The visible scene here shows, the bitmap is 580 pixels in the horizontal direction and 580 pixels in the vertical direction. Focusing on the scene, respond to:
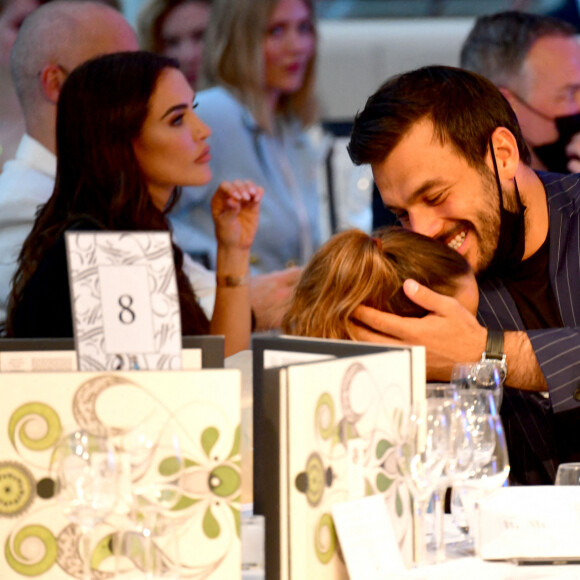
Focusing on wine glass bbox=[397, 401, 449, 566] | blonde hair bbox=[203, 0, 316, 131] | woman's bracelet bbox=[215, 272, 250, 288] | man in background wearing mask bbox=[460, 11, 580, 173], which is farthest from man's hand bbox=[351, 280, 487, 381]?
blonde hair bbox=[203, 0, 316, 131]

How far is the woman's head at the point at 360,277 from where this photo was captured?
1803mm

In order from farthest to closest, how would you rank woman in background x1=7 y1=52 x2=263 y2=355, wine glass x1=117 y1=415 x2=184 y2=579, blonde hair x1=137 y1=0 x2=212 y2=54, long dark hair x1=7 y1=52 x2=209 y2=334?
blonde hair x1=137 y1=0 x2=212 y2=54 → long dark hair x1=7 y1=52 x2=209 y2=334 → woman in background x1=7 y1=52 x2=263 y2=355 → wine glass x1=117 y1=415 x2=184 y2=579

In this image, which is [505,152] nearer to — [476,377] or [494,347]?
[494,347]

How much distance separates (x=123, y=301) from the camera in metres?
1.17

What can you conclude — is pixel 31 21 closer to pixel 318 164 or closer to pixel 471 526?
pixel 318 164

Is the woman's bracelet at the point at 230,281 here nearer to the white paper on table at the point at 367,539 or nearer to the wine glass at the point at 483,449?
the wine glass at the point at 483,449

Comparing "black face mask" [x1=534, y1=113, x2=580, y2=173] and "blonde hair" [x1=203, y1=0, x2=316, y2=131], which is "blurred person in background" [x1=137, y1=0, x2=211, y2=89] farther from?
"black face mask" [x1=534, y1=113, x2=580, y2=173]

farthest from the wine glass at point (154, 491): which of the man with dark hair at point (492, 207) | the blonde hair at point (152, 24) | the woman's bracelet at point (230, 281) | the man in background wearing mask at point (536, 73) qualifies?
the blonde hair at point (152, 24)

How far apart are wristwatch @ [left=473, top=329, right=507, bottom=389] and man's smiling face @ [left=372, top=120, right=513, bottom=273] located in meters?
0.33

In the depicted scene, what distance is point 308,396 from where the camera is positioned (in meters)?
1.14

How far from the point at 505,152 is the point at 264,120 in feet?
6.26

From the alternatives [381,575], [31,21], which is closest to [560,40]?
[31,21]

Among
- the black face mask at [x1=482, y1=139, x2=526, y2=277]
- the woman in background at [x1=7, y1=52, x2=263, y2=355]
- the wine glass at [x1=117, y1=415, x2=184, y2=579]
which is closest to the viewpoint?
the wine glass at [x1=117, y1=415, x2=184, y2=579]

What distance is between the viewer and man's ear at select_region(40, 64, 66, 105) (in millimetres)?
3486
